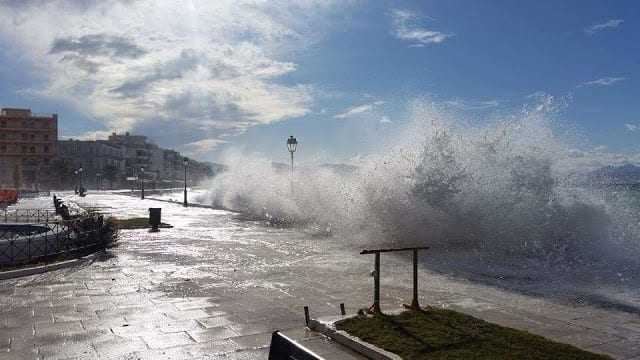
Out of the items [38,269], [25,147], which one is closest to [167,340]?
[38,269]

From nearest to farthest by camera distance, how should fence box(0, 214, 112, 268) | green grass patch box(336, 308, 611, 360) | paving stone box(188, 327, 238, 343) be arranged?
green grass patch box(336, 308, 611, 360), paving stone box(188, 327, 238, 343), fence box(0, 214, 112, 268)

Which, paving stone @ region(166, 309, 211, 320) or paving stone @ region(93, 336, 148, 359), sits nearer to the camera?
paving stone @ region(93, 336, 148, 359)

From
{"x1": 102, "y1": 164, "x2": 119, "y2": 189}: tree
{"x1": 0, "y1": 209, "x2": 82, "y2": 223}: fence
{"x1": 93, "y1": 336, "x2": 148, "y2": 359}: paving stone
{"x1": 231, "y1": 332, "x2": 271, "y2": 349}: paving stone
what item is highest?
{"x1": 102, "y1": 164, "x2": 119, "y2": 189}: tree

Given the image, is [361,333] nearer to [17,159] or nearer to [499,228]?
[499,228]

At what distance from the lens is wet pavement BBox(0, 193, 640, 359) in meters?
6.11

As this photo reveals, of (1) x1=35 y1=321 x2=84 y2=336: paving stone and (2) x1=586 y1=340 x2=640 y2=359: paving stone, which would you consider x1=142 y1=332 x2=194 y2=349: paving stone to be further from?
(2) x1=586 y1=340 x2=640 y2=359: paving stone

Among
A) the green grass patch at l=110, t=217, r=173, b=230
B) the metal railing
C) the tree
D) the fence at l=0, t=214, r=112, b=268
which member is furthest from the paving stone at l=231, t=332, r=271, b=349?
the tree

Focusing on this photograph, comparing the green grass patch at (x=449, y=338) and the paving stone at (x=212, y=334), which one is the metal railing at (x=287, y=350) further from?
the paving stone at (x=212, y=334)

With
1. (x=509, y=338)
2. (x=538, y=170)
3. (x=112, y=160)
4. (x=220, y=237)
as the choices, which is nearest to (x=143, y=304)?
(x=509, y=338)

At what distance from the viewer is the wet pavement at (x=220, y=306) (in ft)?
20.1

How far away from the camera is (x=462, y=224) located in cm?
1781

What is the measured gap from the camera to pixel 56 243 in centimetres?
1311

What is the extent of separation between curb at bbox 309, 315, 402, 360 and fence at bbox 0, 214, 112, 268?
352 inches

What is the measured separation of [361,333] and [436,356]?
1.10m
